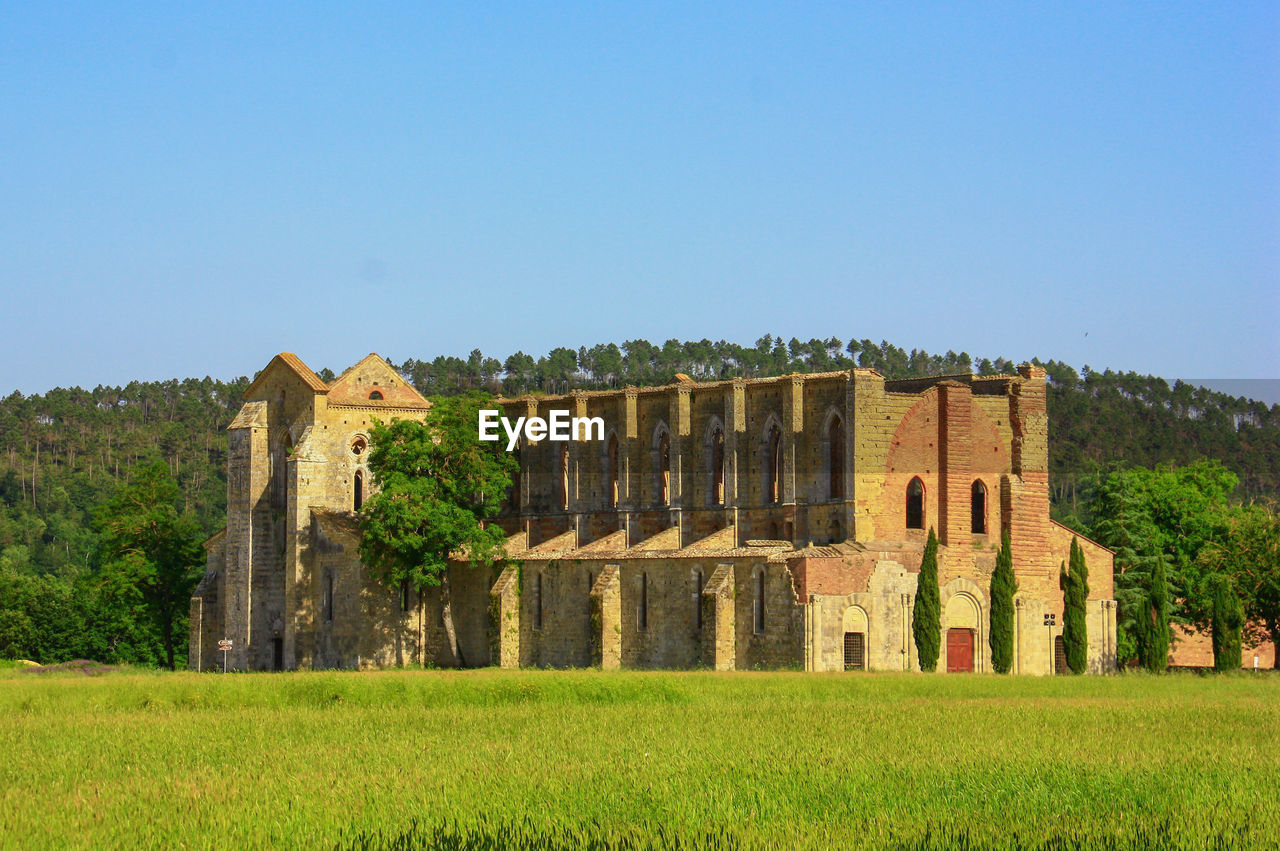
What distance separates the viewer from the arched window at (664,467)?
201ft

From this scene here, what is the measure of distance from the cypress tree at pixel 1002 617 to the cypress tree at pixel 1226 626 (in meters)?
7.41

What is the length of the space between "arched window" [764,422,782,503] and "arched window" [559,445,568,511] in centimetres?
948

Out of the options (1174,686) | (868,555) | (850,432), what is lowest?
(1174,686)

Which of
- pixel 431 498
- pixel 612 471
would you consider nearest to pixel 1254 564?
pixel 612 471

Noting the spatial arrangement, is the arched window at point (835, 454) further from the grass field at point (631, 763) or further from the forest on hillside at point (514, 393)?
the forest on hillside at point (514, 393)

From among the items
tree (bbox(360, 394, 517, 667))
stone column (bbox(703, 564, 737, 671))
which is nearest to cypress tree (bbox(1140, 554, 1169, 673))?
stone column (bbox(703, 564, 737, 671))

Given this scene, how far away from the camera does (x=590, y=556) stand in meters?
58.1

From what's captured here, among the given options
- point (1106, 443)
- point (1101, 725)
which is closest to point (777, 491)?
point (1101, 725)

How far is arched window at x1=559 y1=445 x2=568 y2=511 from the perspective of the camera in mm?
64125

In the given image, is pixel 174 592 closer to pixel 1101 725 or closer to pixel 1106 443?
pixel 1101 725

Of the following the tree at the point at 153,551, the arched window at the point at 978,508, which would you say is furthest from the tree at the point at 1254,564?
the tree at the point at 153,551

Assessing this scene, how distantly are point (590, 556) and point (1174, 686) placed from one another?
2066 centimetres

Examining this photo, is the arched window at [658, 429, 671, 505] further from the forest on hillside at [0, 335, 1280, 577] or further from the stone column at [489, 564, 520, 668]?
the forest on hillside at [0, 335, 1280, 577]

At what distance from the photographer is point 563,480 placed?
6450 centimetres
